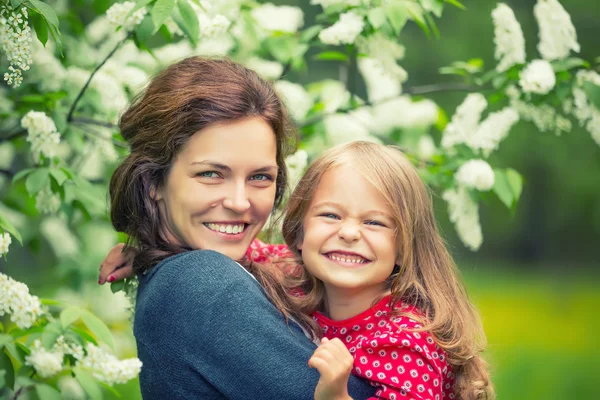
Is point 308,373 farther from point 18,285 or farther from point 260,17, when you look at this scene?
point 260,17

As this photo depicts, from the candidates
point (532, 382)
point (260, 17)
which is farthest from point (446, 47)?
point (260, 17)

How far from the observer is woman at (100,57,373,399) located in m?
2.21

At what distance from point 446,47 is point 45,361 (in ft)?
45.4

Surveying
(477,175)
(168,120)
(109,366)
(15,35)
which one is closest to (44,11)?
(15,35)

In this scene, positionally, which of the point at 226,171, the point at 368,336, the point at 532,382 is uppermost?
the point at 226,171

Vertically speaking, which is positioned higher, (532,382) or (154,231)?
(154,231)

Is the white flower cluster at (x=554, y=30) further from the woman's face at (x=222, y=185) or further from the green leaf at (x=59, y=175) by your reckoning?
the green leaf at (x=59, y=175)

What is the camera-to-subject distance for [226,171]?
2445 millimetres

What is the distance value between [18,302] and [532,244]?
Answer: 1692 cm

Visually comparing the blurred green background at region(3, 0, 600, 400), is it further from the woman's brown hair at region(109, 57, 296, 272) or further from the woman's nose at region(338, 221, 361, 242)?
the woman's nose at region(338, 221, 361, 242)

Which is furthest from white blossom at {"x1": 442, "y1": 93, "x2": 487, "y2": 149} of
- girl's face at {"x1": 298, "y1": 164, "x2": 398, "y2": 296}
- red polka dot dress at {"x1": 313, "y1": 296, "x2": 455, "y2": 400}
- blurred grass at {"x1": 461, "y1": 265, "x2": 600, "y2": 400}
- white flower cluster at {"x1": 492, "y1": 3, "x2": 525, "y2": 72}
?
blurred grass at {"x1": 461, "y1": 265, "x2": 600, "y2": 400}

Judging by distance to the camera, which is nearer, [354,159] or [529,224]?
[354,159]

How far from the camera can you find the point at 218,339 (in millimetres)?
2213

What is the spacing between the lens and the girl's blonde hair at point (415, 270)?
2438 mm
